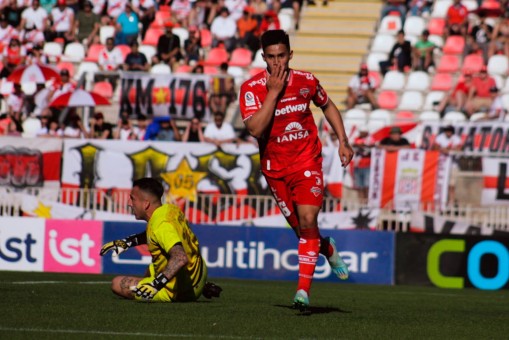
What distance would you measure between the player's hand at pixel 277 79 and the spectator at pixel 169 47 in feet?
59.9

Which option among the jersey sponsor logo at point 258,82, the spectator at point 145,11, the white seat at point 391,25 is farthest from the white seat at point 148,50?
the jersey sponsor logo at point 258,82

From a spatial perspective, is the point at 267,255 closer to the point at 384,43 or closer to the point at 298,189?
the point at 298,189

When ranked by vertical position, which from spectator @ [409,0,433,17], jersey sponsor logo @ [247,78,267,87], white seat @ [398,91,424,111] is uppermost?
spectator @ [409,0,433,17]

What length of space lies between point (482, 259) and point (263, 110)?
9.56 meters

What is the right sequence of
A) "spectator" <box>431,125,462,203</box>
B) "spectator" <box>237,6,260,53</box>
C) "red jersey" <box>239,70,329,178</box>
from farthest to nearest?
"spectator" <box>237,6,260,53</box>
"spectator" <box>431,125,462,203</box>
"red jersey" <box>239,70,329,178</box>

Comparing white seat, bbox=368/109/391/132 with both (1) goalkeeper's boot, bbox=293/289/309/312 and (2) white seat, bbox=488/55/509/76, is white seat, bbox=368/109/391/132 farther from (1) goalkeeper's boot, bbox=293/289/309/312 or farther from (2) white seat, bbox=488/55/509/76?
(1) goalkeeper's boot, bbox=293/289/309/312

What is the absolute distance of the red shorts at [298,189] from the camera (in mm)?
10141

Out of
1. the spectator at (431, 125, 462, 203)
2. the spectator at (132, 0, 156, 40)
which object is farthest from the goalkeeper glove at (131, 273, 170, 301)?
the spectator at (132, 0, 156, 40)

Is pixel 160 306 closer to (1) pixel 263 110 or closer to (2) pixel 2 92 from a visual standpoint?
(1) pixel 263 110

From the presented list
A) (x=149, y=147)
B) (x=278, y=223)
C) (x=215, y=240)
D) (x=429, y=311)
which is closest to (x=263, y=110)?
(x=429, y=311)

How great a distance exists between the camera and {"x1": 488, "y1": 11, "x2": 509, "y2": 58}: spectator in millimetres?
26703

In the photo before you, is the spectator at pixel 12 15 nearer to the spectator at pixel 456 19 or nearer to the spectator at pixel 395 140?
the spectator at pixel 456 19

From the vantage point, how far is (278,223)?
2094 centimetres

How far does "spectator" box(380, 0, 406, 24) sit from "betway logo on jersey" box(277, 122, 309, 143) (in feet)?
63.4
